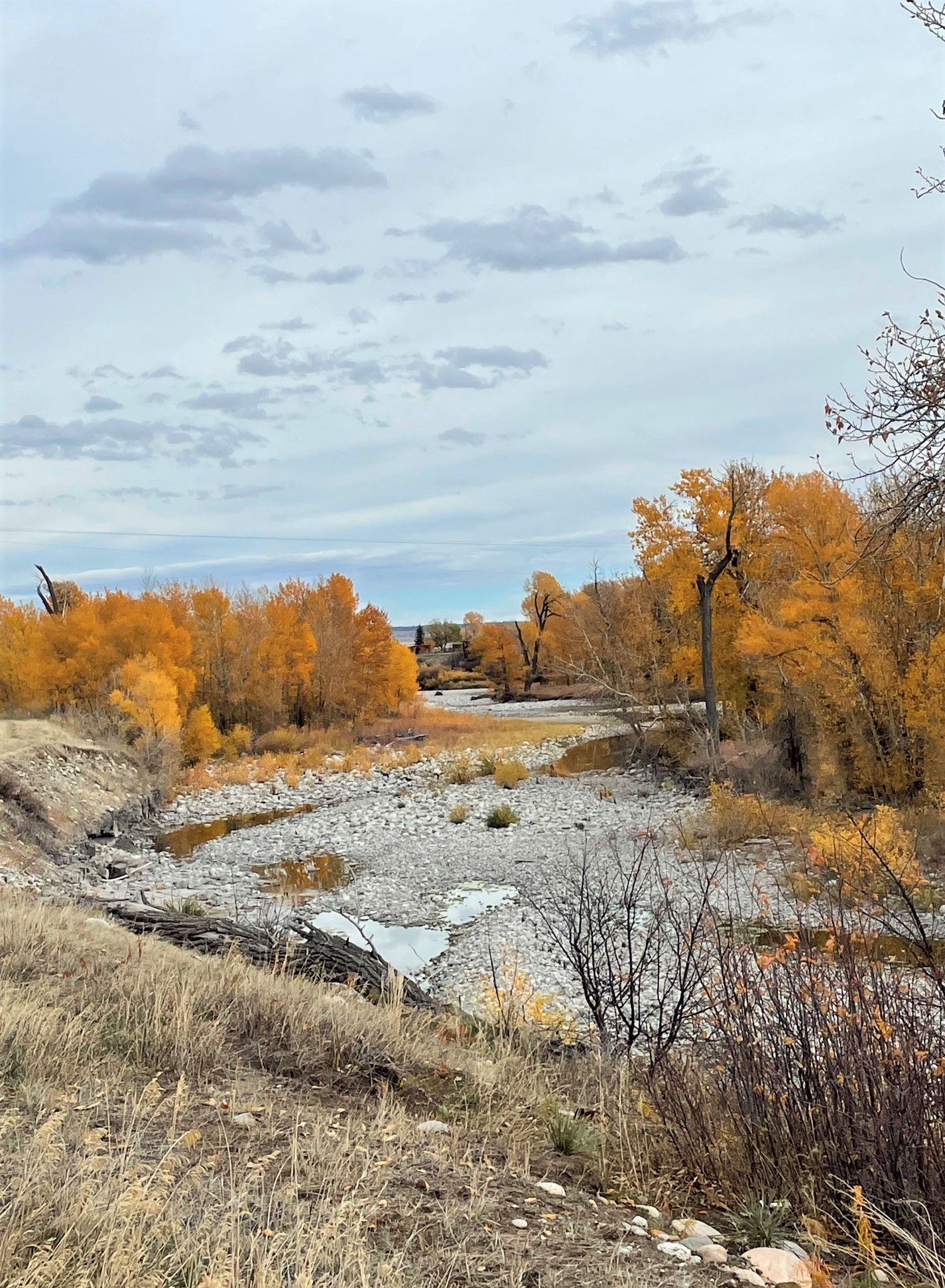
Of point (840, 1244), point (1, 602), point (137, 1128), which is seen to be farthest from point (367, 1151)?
point (1, 602)

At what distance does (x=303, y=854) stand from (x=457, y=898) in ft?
19.2

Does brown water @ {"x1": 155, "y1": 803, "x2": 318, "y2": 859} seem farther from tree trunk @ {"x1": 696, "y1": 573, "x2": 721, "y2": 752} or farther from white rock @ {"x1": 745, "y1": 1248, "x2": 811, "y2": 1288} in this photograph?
white rock @ {"x1": 745, "y1": 1248, "x2": 811, "y2": 1288}

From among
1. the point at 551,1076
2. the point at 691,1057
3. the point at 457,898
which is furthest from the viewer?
the point at 457,898

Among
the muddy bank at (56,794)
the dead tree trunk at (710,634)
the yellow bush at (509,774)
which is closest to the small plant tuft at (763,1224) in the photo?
the muddy bank at (56,794)

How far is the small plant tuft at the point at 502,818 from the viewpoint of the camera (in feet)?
77.1

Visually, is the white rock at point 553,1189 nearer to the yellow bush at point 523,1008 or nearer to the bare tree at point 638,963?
the bare tree at point 638,963

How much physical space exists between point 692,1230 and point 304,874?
16075 millimetres

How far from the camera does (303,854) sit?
843 inches

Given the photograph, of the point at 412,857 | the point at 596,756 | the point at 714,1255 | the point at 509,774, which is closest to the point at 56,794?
the point at 412,857

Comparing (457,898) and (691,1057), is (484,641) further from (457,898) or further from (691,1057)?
(691,1057)

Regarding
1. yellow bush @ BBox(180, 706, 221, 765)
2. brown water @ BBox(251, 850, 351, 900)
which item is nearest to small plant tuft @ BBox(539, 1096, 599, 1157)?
brown water @ BBox(251, 850, 351, 900)

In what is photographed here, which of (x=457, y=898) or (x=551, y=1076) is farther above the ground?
(x=551, y=1076)

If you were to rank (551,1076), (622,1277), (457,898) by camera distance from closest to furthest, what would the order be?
1. (622,1277)
2. (551,1076)
3. (457,898)

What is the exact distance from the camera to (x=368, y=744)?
42.7 meters
